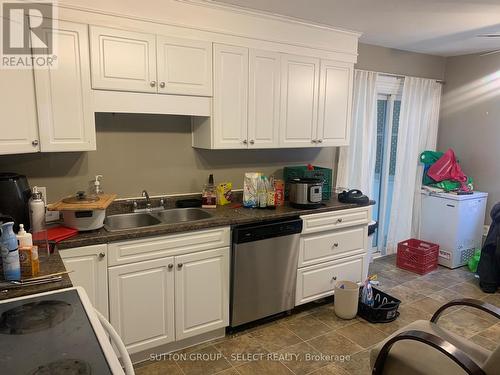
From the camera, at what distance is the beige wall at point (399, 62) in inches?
154

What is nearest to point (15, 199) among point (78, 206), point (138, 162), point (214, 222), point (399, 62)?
point (78, 206)

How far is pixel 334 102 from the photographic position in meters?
3.37

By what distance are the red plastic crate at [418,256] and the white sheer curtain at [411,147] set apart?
12.1 inches

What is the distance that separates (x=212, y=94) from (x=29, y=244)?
5.31 ft

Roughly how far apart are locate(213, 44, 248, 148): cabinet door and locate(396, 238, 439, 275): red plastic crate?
2446 millimetres

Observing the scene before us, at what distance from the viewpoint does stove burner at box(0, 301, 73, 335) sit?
3.95 ft

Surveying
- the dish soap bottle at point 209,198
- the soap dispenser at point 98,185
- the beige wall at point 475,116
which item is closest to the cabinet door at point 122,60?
the soap dispenser at point 98,185

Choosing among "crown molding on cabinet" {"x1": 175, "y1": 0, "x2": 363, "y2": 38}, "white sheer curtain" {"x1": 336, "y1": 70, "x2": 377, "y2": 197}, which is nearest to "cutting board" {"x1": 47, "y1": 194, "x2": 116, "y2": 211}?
"crown molding on cabinet" {"x1": 175, "y1": 0, "x2": 363, "y2": 38}

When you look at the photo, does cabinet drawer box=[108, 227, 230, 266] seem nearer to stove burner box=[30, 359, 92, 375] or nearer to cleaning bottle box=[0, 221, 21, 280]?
cleaning bottle box=[0, 221, 21, 280]

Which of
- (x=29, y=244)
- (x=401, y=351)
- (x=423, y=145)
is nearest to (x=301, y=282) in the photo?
(x=401, y=351)

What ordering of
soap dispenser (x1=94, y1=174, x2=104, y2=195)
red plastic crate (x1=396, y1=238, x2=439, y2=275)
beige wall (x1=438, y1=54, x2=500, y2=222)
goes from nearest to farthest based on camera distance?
1. soap dispenser (x1=94, y1=174, x2=104, y2=195)
2. red plastic crate (x1=396, y1=238, x2=439, y2=275)
3. beige wall (x1=438, y1=54, x2=500, y2=222)

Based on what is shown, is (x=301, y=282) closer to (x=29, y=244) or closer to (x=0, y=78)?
(x=29, y=244)

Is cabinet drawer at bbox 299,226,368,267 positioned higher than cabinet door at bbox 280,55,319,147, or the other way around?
cabinet door at bbox 280,55,319,147

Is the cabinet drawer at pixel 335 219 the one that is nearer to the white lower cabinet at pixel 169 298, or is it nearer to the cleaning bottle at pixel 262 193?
the cleaning bottle at pixel 262 193
